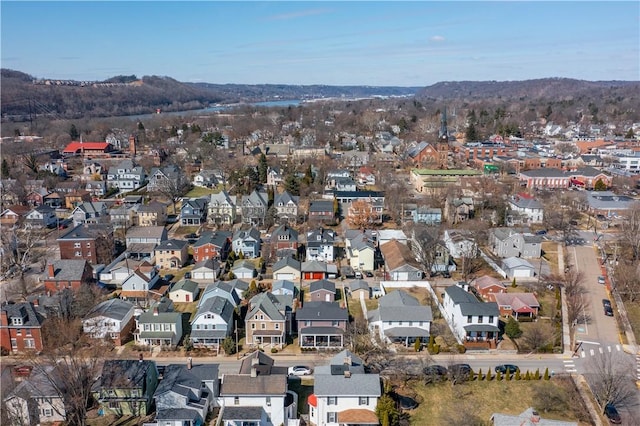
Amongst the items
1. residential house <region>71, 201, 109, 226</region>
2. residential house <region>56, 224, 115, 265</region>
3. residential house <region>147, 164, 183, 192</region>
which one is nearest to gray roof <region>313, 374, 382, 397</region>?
residential house <region>56, 224, 115, 265</region>

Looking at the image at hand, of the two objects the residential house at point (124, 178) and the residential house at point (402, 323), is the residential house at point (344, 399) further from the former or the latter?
the residential house at point (124, 178)

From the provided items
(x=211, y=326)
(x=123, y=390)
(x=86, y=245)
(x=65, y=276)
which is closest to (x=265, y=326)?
(x=211, y=326)

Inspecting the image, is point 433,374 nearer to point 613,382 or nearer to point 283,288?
point 613,382

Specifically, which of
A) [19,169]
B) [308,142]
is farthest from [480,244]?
[19,169]

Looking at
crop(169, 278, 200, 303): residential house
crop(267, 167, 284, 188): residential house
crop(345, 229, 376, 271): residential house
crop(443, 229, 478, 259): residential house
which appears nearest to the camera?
crop(169, 278, 200, 303): residential house

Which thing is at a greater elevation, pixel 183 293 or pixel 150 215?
pixel 150 215

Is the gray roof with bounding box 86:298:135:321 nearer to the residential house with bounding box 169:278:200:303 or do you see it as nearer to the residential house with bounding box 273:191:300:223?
the residential house with bounding box 169:278:200:303

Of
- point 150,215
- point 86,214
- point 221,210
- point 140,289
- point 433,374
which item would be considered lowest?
point 433,374

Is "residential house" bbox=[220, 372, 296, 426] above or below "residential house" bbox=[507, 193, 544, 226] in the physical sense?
below
